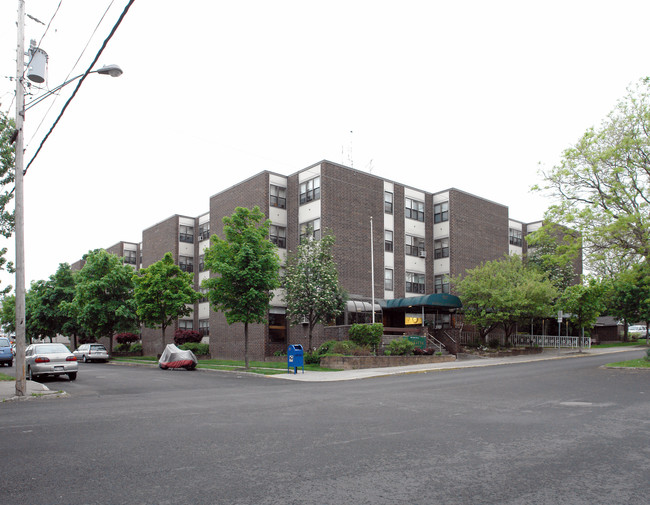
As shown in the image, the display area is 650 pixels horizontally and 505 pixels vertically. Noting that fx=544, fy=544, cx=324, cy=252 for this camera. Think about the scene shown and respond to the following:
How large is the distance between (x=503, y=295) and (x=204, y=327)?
2334cm

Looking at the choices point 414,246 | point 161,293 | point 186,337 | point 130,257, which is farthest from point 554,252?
point 130,257

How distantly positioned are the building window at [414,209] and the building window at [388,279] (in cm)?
478

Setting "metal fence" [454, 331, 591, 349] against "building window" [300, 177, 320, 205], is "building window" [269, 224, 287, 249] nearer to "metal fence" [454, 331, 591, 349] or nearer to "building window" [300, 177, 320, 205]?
"building window" [300, 177, 320, 205]

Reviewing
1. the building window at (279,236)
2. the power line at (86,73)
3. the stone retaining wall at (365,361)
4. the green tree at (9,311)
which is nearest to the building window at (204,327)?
the building window at (279,236)

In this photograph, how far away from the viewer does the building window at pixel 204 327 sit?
1683 inches

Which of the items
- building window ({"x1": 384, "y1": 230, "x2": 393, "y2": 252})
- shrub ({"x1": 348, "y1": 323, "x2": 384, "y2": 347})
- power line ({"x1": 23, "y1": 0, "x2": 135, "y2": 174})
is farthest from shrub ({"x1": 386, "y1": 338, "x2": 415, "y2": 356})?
power line ({"x1": 23, "y1": 0, "x2": 135, "y2": 174})

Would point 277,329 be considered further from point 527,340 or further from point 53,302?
point 53,302

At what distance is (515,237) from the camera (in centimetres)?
4803

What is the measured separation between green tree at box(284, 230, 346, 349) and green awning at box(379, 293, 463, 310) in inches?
200

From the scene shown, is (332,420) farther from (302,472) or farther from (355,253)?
(355,253)

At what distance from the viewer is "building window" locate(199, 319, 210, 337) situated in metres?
42.8

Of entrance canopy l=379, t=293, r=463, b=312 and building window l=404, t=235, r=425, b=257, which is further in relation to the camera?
building window l=404, t=235, r=425, b=257

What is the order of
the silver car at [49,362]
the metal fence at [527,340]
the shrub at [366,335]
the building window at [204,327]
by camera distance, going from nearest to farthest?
the silver car at [49,362] → the shrub at [366,335] → the metal fence at [527,340] → the building window at [204,327]

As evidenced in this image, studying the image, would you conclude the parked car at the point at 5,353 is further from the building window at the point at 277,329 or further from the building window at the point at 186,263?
the building window at the point at 277,329
